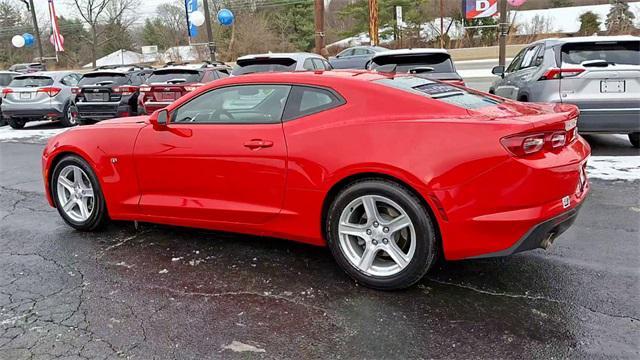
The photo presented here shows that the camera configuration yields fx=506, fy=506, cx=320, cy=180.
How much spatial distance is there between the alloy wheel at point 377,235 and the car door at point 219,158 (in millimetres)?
551

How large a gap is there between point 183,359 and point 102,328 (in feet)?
2.15

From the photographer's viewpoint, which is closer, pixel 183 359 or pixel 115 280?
pixel 183 359

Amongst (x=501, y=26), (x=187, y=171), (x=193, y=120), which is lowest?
(x=187, y=171)

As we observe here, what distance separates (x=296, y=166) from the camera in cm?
347

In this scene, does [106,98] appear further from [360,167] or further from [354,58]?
[354,58]

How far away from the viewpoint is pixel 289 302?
3213mm

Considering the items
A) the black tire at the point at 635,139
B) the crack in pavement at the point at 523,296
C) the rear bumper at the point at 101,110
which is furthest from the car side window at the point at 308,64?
the crack in pavement at the point at 523,296

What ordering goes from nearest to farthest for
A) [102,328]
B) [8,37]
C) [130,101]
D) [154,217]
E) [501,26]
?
[102,328] → [154,217] → [130,101] → [501,26] → [8,37]

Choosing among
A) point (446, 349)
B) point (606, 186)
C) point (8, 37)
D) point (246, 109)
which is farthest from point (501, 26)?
point (8, 37)

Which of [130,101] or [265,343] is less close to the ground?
[130,101]

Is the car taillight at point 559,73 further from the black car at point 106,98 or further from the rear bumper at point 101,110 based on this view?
the rear bumper at point 101,110

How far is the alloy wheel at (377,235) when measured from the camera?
3229 millimetres

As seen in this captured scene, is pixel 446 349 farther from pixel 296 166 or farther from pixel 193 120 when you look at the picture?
pixel 193 120

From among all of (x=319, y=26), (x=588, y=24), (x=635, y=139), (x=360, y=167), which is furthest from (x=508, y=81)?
(x=588, y=24)
